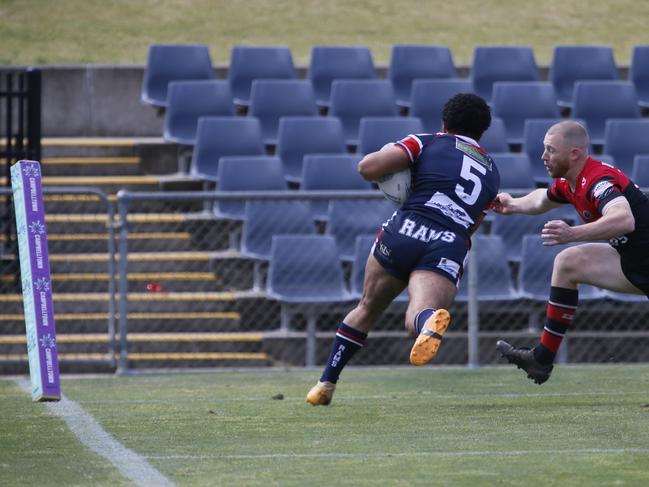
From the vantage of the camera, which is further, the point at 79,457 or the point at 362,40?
the point at 362,40

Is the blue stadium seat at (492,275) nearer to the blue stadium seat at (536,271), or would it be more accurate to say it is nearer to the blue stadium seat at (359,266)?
the blue stadium seat at (536,271)

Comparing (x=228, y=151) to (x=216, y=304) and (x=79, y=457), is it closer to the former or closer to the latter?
(x=216, y=304)

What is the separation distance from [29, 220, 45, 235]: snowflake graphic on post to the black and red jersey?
9.54 ft

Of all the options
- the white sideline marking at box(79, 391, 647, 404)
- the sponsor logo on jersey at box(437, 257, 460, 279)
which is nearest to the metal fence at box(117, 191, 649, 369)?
the white sideline marking at box(79, 391, 647, 404)

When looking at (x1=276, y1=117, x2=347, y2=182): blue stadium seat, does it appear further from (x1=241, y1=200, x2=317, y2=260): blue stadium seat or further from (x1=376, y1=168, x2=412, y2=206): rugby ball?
(x1=376, y1=168, x2=412, y2=206): rugby ball

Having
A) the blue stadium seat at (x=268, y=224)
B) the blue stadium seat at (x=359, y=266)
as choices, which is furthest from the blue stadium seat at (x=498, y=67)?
the blue stadium seat at (x=359, y=266)

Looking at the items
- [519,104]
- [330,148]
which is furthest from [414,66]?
[330,148]

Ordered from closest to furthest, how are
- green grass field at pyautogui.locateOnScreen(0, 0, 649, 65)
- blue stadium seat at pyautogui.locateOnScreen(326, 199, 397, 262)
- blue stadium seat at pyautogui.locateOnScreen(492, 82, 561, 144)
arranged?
1. blue stadium seat at pyautogui.locateOnScreen(326, 199, 397, 262)
2. blue stadium seat at pyautogui.locateOnScreen(492, 82, 561, 144)
3. green grass field at pyautogui.locateOnScreen(0, 0, 649, 65)

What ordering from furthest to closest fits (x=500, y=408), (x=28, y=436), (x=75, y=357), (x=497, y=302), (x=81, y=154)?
(x=81, y=154) → (x=497, y=302) → (x=75, y=357) → (x=500, y=408) → (x=28, y=436)

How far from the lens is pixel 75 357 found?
10.8m

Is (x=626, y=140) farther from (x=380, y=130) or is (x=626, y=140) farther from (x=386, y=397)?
(x=386, y=397)

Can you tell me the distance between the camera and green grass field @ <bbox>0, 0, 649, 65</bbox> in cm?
1828

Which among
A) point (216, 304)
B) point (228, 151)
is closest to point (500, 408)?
point (216, 304)

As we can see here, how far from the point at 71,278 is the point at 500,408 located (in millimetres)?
5504
